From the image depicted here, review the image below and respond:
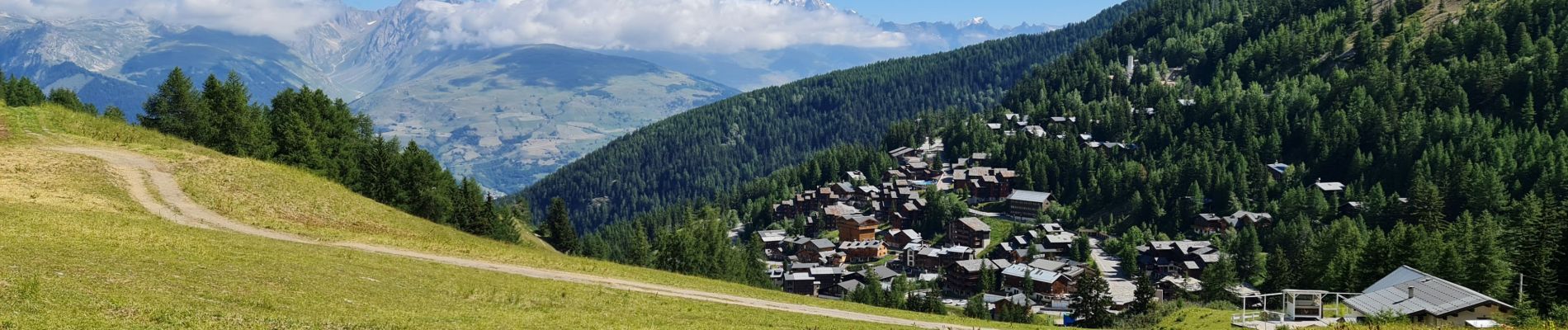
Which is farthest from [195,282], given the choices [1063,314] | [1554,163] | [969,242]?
[1554,163]

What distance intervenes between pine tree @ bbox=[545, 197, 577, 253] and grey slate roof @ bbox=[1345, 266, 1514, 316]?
301 feet

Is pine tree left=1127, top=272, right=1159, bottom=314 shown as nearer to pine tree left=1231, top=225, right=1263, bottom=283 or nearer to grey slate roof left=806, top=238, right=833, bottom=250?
pine tree left=1231, top=225, right=1263, bottom=283

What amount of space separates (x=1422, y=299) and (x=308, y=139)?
3160 inches

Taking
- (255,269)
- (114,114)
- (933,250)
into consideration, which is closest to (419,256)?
(255,269)

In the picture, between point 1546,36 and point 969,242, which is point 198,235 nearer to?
point 969,242

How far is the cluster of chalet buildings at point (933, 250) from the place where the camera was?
128 meters

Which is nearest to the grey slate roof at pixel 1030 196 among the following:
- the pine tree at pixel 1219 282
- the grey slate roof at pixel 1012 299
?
the grey slate roof at pixel 1012 299

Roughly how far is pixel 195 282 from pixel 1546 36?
228 metres

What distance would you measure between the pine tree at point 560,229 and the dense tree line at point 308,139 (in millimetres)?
25317

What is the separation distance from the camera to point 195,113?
82.8 meters

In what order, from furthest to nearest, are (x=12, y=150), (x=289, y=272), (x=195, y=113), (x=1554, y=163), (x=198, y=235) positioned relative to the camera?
(x=1554, y=163), (x=195, y=113), (x=12, y=150), (x=198, y=235), (x=289, y=272)

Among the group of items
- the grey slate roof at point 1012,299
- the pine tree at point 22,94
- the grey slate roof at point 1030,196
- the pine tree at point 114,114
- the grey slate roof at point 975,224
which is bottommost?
the grey slate roof at point 1012,299

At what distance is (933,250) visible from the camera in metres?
151

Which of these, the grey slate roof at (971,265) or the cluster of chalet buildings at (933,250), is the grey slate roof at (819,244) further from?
the grey slate roof at (971,265)
